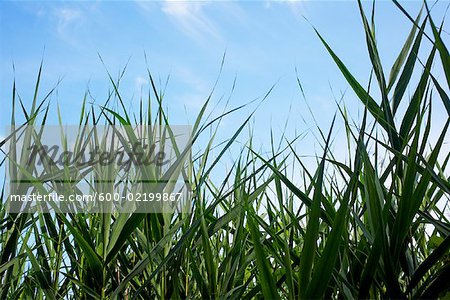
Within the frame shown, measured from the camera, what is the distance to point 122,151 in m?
1.14

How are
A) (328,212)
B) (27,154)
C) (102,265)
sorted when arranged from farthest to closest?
(27,154)
(102,265)
(328,212)

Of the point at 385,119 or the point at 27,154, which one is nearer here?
the point at 385,119

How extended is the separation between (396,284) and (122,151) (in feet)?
2.13

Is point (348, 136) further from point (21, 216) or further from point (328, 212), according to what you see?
point (21, 216)

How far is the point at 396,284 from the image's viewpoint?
67cm

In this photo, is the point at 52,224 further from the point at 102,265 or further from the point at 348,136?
the point at 348,136

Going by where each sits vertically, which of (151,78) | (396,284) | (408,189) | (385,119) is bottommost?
(396,284)

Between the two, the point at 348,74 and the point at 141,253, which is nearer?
the point at 348,74

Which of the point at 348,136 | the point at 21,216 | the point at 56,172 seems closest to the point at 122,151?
the point at 56,172

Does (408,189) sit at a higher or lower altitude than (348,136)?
lower

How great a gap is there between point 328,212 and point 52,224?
1.91ft

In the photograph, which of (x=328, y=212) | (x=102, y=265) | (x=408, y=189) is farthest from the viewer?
(x=102, y=265)

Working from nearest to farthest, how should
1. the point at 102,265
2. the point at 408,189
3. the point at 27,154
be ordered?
1. the point at 408,189
2. the point at 102,265
3. the point at 27,154

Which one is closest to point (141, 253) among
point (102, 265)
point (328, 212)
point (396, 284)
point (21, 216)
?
point (102, 265)
